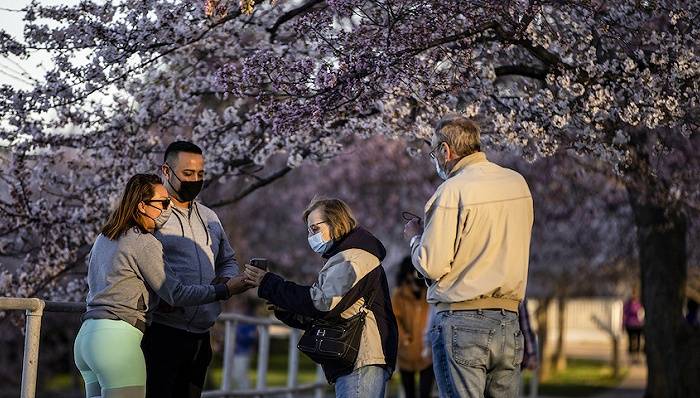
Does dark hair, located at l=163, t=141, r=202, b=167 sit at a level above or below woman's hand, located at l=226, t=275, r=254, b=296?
above

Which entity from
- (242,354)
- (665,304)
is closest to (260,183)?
(665,304)

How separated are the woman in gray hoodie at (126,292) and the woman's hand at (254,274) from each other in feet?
0.68

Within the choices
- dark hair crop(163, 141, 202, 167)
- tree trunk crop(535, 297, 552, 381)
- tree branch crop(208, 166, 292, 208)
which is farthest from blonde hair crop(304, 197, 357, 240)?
tree trunk crop(535, 297, 552, 381)

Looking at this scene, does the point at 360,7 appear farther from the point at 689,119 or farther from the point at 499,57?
the point at 689,119

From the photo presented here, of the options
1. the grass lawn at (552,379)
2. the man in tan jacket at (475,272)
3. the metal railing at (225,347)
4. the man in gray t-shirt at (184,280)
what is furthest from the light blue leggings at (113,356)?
the grass lawn at (552,379)

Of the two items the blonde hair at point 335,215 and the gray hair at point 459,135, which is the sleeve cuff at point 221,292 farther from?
the gray hair at point 459,135

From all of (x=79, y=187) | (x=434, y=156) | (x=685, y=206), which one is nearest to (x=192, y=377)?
(x=434, y=156)

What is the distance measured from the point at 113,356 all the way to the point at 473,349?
162 cm

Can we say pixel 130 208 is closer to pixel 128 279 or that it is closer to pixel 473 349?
pixel 128 279

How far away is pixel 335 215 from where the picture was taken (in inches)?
264

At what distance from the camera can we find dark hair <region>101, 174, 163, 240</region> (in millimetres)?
6504

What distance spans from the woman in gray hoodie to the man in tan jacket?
124 cm

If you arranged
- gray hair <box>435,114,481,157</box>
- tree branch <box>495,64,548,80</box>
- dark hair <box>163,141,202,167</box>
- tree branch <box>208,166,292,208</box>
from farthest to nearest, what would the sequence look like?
1. tree branch <box>208,166,292,208</box>
2. tree branch <box>495,64,548,80</box>
3. dark hair <box>163,141,202,167</box>
4. gray hair <box>435,114,481,157</box>

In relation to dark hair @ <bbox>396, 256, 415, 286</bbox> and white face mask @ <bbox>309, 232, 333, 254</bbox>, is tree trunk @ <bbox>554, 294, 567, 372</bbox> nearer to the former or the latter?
dark hair @ <bbox>396, 256, 415, 286</bbox>
